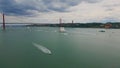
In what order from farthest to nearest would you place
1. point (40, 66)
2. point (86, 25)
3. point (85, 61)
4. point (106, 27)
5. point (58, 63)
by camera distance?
point (86, 25), point (106, 27), point (85, 61), point (58, 63), point (40, 66)

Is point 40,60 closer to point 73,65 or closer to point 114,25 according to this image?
point 73,65

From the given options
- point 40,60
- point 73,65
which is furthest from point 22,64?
point 73,65

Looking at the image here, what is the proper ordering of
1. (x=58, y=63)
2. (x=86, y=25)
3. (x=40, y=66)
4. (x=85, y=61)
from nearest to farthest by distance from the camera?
(x=40, y=66) < (x=58, y=63) < (x=85, y=61) < (x=86, y=25)

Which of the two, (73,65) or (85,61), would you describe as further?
(85,61)

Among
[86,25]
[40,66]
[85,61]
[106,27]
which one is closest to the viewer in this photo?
[40,66]

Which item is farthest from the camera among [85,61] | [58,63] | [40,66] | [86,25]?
[86,25]

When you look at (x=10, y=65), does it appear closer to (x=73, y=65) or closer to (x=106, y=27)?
(x=73, y=65)

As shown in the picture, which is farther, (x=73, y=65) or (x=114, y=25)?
(x=114, y=25)

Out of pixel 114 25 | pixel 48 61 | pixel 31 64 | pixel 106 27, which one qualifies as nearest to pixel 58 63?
pixel 48 61
